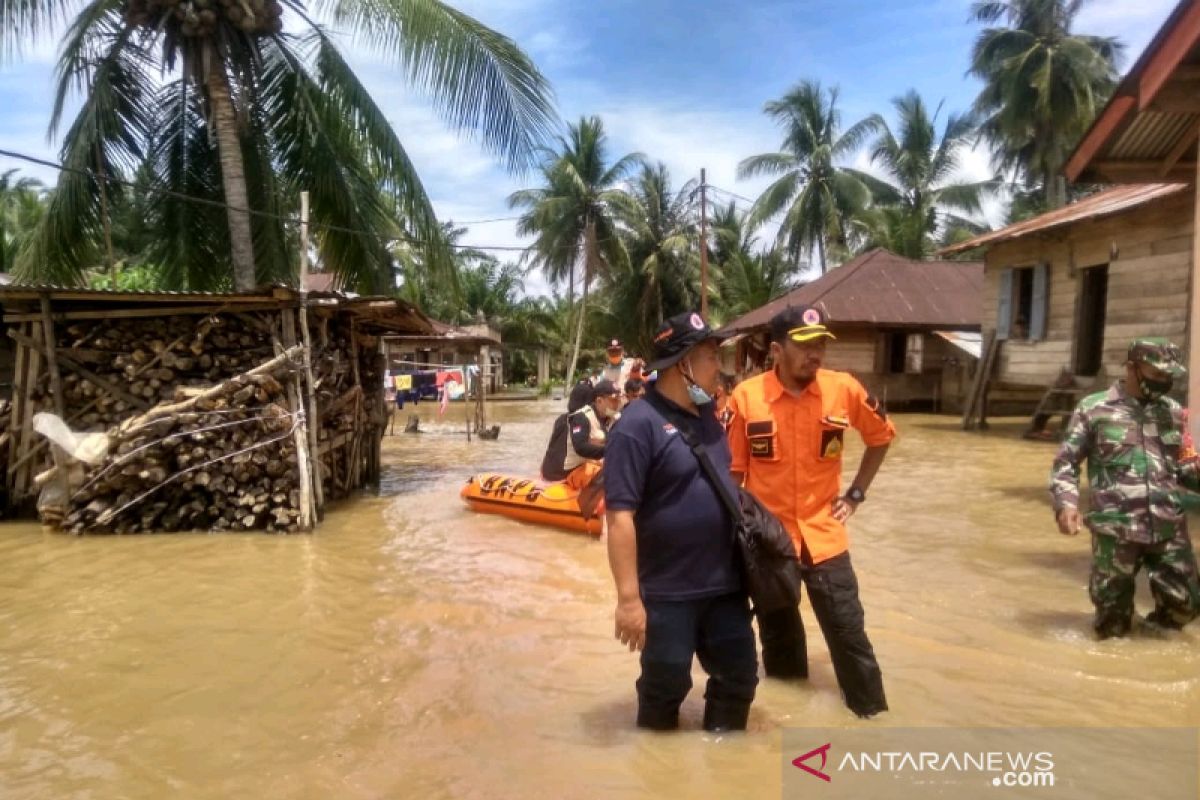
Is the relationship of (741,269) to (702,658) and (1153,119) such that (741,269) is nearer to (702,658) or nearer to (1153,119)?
(1153,119)

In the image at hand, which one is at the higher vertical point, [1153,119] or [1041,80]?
[1041,80]

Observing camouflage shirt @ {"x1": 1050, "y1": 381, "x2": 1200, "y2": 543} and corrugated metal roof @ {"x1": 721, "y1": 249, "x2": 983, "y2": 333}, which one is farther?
corrugated metal roof @ {"x1": 721, "y1": 249, "x2": 983, "y2": 333}

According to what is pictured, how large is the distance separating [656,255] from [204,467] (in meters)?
28.5

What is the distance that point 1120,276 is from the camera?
41.8 ft

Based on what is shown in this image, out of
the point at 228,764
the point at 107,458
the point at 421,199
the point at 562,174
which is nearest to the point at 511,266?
the point at 562,174

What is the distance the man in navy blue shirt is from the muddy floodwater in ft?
1.46

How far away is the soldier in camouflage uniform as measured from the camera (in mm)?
4402

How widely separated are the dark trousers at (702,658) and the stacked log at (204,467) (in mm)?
6004

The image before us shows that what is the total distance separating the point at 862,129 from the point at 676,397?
30578mm

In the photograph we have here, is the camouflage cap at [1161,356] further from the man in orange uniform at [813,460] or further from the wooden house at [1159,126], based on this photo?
the wooden house at [1159,126]

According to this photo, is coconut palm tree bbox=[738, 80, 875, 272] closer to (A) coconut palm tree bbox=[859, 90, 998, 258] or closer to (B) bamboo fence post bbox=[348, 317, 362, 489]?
(A) coconut palm tree bbox=[859, 90, 998, 258]

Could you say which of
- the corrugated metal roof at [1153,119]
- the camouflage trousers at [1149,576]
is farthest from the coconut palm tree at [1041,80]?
the camouflage trousers at [1149,576]

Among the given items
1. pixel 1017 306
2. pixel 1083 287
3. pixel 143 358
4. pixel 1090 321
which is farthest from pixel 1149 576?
pixel 1017 306

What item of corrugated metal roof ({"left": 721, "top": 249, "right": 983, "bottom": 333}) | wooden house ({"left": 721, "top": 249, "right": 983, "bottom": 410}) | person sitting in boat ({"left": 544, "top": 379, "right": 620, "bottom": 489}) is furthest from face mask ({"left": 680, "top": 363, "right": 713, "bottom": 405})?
wooden house ({"left": 721, "top": 249, "right": 983, "bottom": 410})
